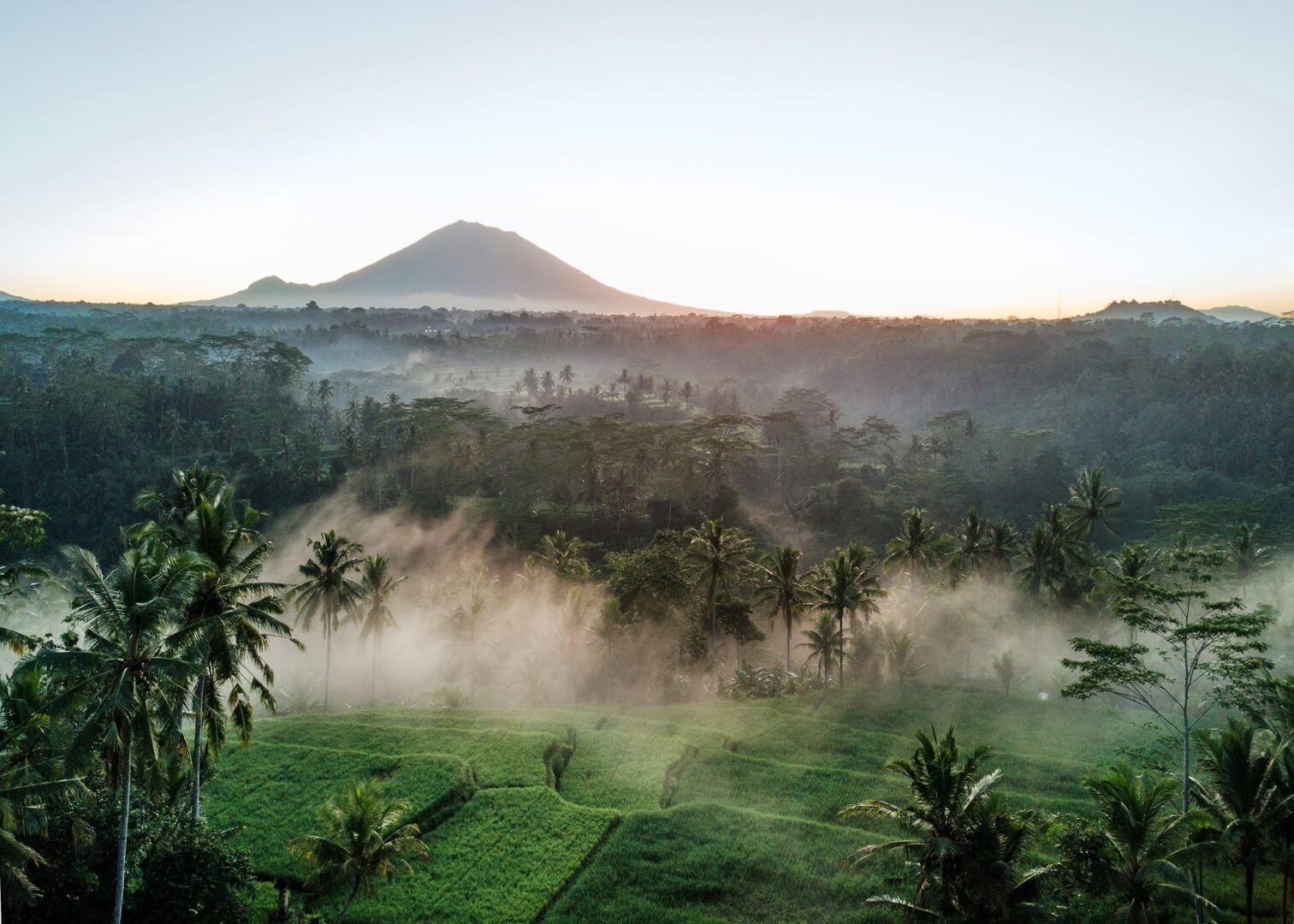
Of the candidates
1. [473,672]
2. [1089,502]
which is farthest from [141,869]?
[1089,502]

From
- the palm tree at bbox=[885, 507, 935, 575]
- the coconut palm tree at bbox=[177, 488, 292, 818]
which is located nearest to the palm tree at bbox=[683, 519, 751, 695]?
the palm tree at bbox=[885, 507, 935, 575]

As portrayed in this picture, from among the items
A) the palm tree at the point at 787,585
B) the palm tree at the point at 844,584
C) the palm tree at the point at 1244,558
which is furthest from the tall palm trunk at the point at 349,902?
the palm tree at the point at 1244,558

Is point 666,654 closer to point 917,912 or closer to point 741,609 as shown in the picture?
point 741,609

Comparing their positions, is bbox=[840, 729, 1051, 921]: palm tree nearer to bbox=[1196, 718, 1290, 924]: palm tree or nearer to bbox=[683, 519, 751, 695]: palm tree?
bbox=[1196, 718, 1290, 924]: palm tree

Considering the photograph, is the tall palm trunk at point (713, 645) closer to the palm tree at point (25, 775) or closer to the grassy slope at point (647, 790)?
the grassy slope at point (647, 790)

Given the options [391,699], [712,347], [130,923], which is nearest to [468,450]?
[391,699]

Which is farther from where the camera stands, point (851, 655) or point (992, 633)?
point (992, 633)
